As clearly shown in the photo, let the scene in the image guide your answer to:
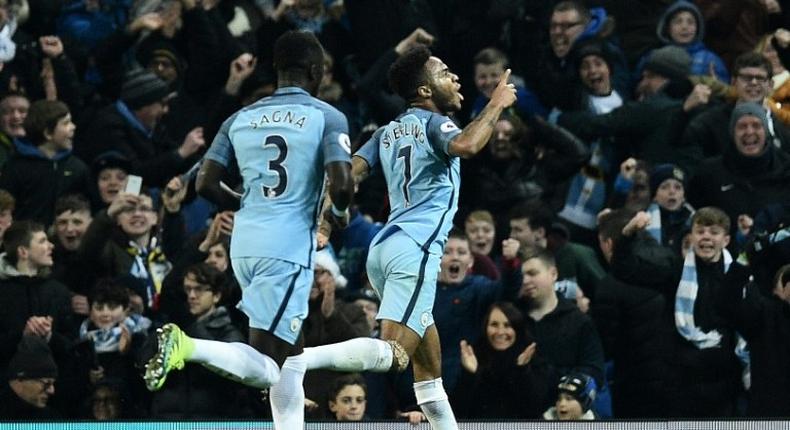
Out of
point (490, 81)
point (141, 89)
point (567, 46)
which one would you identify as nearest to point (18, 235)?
point (141, 89)

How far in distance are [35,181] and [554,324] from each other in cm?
399

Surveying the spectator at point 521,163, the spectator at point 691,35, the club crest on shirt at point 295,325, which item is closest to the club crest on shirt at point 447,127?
the club crest on shirt at point 295,325

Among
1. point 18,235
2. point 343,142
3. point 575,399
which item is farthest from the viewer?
point 18,235

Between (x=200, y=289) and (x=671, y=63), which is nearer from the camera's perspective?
(x=200, y=289)

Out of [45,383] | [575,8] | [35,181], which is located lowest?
[45,383]

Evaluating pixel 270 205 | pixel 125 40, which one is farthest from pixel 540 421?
pixel 125 40

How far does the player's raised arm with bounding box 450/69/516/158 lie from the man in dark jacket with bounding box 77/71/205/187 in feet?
17.0

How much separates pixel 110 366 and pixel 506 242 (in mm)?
2820

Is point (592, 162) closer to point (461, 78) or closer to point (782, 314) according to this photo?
point (461, 78)

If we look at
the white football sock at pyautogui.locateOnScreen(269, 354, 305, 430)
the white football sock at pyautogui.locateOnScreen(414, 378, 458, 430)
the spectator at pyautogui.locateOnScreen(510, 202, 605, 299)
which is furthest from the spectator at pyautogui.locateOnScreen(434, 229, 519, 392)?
the white football sock at pyautogui.locateOnScreen(269, 354, 305, 430)

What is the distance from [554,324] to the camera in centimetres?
1267

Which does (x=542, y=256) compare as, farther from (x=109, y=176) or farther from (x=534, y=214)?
(x=109, y=176)

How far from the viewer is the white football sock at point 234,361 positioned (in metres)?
8.85

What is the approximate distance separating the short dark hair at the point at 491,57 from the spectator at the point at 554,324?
2161 millimetres
